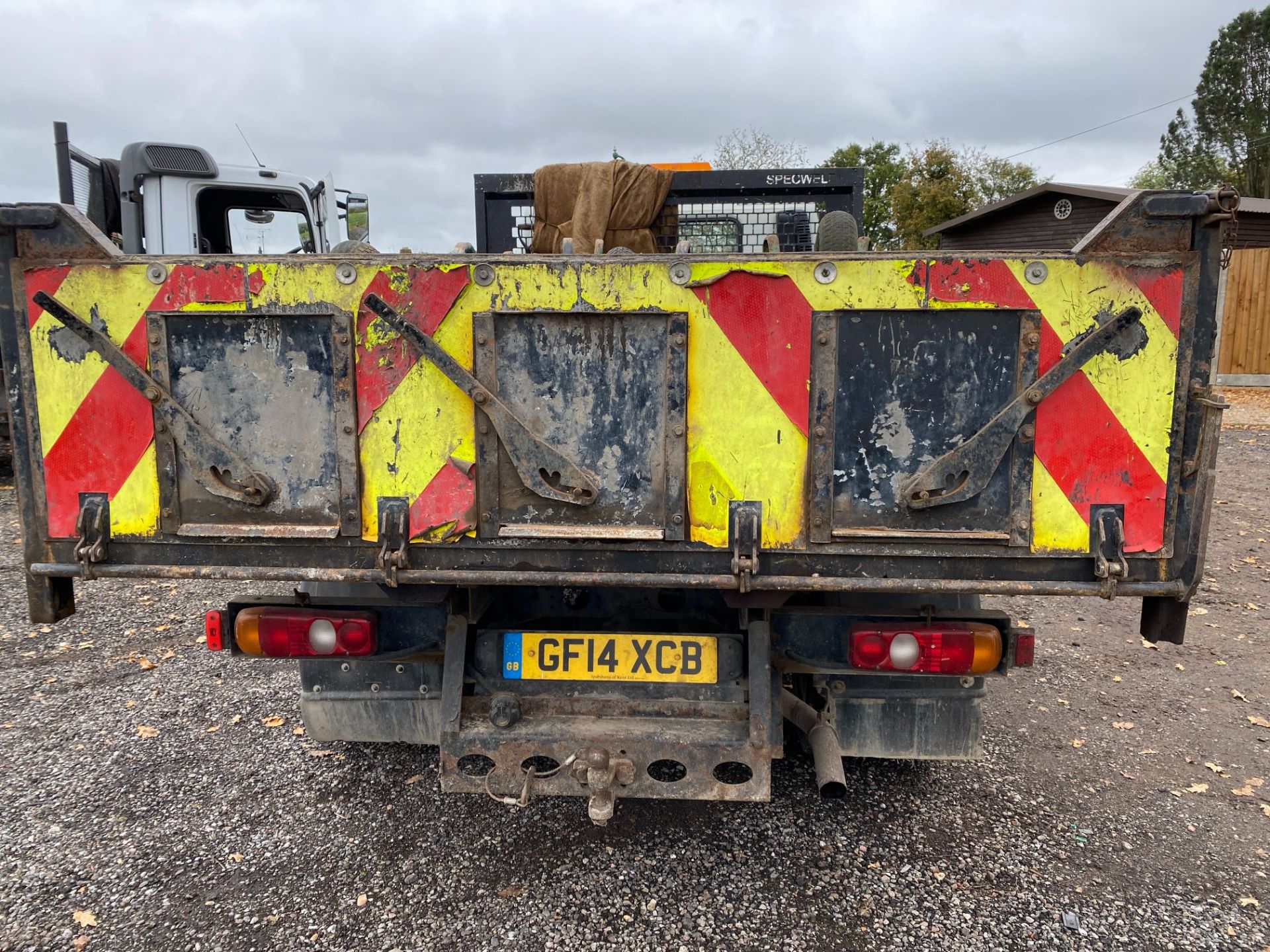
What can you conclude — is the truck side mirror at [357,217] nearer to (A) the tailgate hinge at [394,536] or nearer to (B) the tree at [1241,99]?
(A) the tailgate hinge at [394,536]

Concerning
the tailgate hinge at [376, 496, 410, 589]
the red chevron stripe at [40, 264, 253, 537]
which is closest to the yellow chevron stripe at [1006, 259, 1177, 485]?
the tailgate hinge at [376, 496, 410, 589]

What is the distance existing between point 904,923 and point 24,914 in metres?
2.65

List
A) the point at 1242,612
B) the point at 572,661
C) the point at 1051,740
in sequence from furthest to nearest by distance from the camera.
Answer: the point at 1242,612
the point at 1051,740
the point at 572,661

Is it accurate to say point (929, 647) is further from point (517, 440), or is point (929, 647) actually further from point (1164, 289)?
point (517, 440)

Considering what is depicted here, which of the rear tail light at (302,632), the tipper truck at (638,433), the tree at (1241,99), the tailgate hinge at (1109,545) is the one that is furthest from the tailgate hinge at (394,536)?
the tree at (1241,99)

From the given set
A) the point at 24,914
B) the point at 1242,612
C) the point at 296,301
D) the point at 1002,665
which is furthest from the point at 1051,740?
the point at 24,914

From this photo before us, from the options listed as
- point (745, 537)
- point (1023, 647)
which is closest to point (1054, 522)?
point (1023, 647)

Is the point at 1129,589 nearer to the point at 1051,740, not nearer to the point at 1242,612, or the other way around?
the point at 1051,740

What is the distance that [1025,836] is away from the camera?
9.59 feet

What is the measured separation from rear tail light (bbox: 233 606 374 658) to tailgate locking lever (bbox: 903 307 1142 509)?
1.75 meters

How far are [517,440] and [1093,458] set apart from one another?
1529 millimetres

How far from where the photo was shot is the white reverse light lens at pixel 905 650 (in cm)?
254

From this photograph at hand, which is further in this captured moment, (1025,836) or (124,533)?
(1025,836)

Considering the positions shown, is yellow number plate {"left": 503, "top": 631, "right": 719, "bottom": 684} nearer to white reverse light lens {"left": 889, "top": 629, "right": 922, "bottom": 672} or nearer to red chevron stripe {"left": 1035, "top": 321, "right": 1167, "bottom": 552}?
white reverse light lens {"left": 889, "top": 629, "right": 922, "bottom": 672}
